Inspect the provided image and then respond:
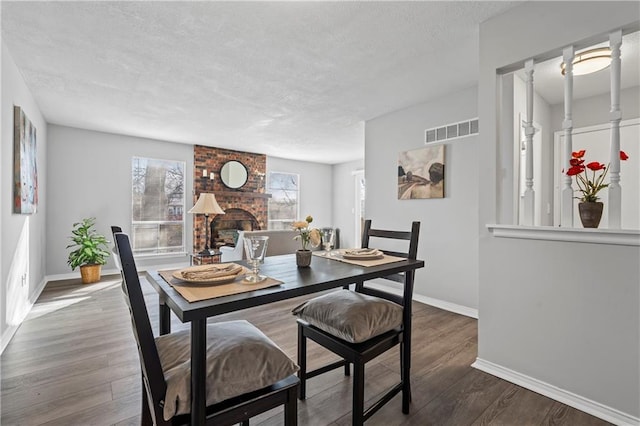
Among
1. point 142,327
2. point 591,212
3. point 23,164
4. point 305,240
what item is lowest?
point 142,327

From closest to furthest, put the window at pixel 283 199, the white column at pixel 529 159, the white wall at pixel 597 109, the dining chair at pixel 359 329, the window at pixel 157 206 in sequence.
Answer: the dining chair at pixel 359 329, the white column at pixel 529 159, the white wall at pixel 597 109, the window at pixel 157 206, the window at pixel 283 199

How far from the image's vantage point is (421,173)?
12.1ft

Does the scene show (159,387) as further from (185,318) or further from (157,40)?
(157,40)

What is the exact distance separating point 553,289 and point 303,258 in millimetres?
1529

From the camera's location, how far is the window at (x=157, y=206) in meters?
5.43

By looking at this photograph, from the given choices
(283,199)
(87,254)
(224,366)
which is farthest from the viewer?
(283,199)

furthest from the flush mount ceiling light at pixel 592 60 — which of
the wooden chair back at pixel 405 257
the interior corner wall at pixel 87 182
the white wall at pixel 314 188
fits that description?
the interior corner wall at pixel 87 182

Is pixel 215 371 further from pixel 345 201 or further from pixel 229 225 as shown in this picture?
pixel 345 201

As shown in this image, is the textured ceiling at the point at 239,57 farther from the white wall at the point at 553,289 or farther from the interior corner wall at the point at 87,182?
the interior corner wall at the point at 87,182

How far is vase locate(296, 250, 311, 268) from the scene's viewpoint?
1582 mm

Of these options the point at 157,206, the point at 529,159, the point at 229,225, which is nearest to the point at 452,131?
the point at 529,159

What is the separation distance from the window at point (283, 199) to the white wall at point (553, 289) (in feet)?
18.6

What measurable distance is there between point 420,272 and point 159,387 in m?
3.29

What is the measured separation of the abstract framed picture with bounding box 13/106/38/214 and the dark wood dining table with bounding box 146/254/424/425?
2511 millimetres
